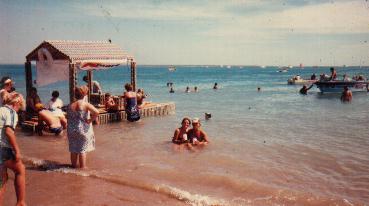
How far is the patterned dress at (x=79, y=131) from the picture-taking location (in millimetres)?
7957

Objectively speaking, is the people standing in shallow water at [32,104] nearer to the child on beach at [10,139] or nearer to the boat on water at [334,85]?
the child on beach at [10,139]

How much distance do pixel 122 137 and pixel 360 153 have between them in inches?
319

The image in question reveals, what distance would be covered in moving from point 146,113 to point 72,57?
5051 mm

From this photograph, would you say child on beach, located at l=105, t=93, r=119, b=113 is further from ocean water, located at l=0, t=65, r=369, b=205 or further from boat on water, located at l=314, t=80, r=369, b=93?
boat on water, located at l=314, t=80, r=369, b=93

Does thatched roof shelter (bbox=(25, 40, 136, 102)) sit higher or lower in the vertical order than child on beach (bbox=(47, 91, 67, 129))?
higher

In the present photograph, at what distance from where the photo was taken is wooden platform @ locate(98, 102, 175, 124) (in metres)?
16.5

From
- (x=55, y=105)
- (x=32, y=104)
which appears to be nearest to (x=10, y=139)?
(x=55, y=105)

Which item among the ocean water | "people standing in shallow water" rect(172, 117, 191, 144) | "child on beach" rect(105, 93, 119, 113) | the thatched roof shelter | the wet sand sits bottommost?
the ocean water

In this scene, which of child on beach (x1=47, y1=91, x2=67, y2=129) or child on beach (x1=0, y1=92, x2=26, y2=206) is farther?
child on beach (x1=47, y1=91, x2=67, y2=129)

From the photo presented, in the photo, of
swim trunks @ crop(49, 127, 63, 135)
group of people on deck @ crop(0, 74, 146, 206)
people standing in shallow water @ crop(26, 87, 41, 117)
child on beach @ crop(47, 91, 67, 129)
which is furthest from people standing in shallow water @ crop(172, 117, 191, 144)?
people standing in shallow water @ crop(26, 87, 41, 117)

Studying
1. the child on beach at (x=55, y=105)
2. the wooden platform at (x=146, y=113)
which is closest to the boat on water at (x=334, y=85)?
the wooden platform at (x=146, y=113)

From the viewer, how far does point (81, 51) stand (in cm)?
1598

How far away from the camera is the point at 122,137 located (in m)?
13.5

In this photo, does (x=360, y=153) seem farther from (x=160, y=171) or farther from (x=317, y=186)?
(x=160, y=171)
